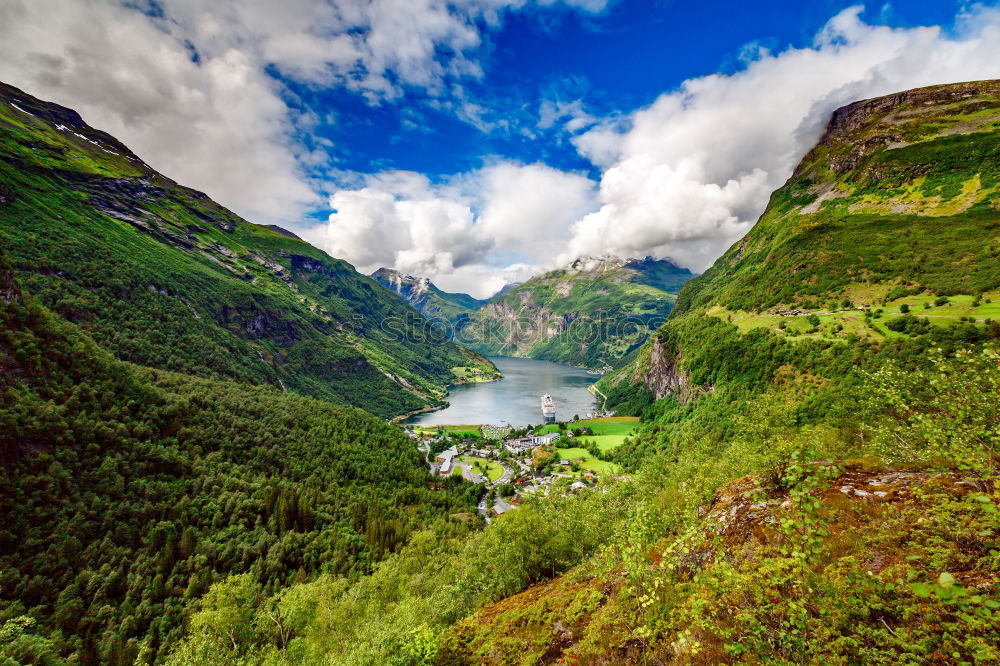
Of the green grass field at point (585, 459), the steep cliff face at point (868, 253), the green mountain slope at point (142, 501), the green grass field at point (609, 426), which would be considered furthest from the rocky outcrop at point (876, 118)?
the green mountain slope at point (142, 501)

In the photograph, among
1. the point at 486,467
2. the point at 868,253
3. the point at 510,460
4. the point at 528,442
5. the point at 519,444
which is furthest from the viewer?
the point at 519,444

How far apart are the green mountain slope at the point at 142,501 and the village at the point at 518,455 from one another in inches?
385

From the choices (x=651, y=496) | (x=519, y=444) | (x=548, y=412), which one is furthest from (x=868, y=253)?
(x=548, y=412)

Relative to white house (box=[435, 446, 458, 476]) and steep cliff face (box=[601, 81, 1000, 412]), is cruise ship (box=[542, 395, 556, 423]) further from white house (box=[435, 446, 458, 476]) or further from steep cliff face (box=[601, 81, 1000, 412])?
white house (box=[435, 446, 458, 476])

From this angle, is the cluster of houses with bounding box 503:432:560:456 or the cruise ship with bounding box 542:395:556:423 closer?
the cluster of houses with bounding box 503:432:560:456

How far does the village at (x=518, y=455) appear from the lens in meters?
81.0

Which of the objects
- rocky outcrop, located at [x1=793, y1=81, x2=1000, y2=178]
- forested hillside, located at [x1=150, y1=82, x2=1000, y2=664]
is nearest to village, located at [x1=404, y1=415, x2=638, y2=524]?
forested hillside, located at [x1=150, y1=82, x2=1000, y2=664]

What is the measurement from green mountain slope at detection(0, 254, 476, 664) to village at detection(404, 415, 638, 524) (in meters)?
9.78

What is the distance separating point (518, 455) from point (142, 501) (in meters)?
82.2

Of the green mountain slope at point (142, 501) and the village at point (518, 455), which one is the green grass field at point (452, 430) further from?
→ the green mountain slope at point (142, 501)

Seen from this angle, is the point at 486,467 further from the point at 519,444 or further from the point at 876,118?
the point at 876,118

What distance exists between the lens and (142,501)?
2185 inches

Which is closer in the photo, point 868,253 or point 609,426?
point 868,253

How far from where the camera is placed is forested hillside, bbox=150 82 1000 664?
17.5 ft
